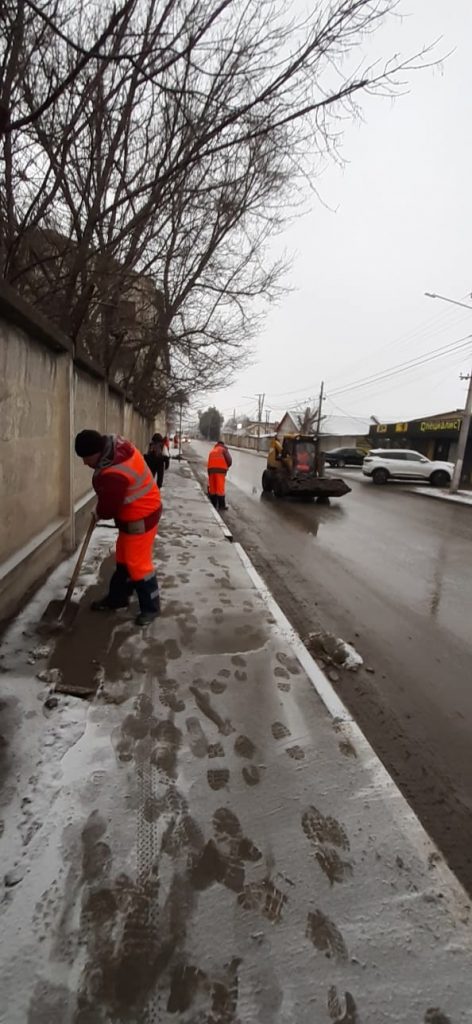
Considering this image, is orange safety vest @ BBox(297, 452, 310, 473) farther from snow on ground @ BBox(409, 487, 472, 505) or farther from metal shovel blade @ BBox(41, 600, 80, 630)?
metal shovel blade @ BBox(41, 600, 80, 630)

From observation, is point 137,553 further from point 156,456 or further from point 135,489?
point 156,456

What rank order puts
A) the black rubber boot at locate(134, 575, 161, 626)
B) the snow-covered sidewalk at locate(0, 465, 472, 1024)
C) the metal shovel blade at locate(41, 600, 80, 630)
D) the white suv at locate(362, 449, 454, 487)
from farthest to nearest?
the white suv at locate(362, 449, 454, 487) → the black rubber boot at locate(134, 575, 161, 626) → the metal shovel blade at locate(41, 600, 80, 630) → the snow-covered sidewalk at locate(0, 465, 472, 1024)

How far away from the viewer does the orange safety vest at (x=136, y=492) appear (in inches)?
138

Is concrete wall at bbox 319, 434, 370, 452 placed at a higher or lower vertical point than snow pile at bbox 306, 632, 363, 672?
higher

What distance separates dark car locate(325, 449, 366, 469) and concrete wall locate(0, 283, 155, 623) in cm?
3078

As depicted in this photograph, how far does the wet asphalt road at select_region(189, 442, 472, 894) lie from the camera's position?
248 cm

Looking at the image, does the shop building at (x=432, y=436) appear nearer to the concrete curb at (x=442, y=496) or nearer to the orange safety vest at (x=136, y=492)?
the concrete curb at (x=442, y=496)

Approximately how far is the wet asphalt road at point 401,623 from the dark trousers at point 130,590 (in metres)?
1.44

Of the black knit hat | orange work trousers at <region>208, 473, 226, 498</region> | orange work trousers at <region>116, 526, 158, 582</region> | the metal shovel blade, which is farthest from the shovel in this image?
orange work trousers at <region>208, 473, 226, 498</region>

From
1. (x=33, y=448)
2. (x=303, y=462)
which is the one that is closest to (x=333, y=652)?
(x=33, y=448)

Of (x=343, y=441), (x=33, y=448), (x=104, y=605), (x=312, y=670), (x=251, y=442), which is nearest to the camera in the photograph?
(x=312, y=670)

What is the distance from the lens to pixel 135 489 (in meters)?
3.58

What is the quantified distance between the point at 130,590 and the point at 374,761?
248cm

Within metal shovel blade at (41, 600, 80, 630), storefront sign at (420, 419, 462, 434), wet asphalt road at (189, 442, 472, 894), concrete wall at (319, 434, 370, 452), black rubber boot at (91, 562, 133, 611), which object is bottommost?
wet asphalt road at (189, 442, 472, 894)
